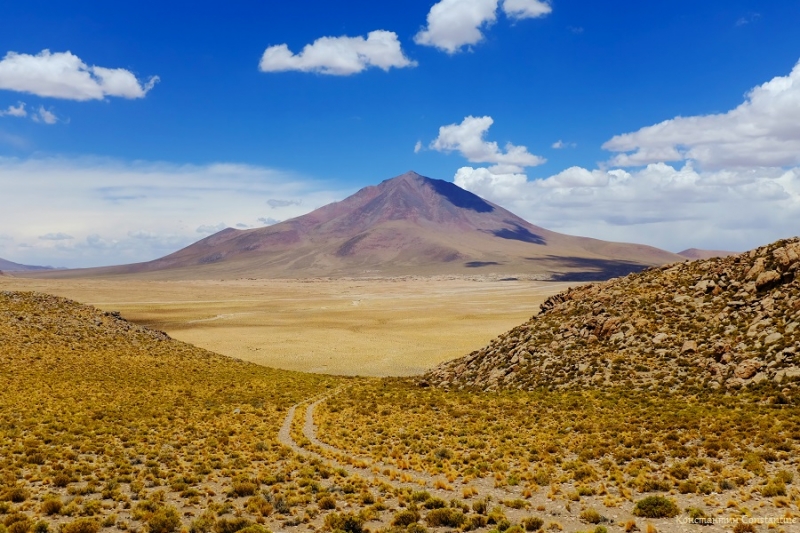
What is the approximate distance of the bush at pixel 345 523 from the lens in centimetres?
1404

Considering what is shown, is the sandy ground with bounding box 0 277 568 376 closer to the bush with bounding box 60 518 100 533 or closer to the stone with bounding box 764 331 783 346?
the stone with bounding box 764 331 783 346

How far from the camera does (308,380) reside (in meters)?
44.9

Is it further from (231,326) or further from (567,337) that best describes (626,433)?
(231,326)

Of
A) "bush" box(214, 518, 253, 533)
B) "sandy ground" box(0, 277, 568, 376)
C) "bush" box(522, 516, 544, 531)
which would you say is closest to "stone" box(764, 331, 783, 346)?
"bush" box(522, 516, 544, 531)

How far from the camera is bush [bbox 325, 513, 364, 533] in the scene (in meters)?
14.0

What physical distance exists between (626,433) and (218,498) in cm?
1649

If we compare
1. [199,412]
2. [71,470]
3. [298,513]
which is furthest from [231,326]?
[298,513]

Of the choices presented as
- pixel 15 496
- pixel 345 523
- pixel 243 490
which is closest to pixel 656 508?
pixel 345 523

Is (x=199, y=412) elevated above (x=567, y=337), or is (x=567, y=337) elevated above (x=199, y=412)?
(x=567, y=337)

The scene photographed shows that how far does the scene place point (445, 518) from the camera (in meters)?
14.3

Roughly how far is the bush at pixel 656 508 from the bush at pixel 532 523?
8.96 ft

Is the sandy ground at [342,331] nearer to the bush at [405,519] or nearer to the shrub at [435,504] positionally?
the shrub at [435,504]

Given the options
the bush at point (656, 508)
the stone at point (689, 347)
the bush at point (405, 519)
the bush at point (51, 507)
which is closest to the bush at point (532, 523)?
the bush at point (656, 508)

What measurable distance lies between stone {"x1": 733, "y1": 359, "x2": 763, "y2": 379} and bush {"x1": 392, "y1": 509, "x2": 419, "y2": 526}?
22.8 metres
